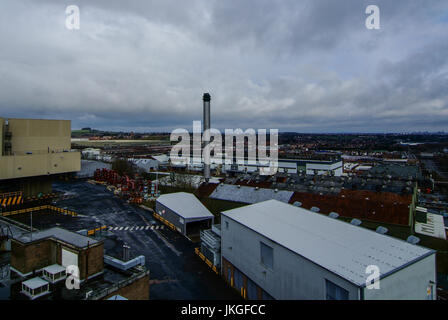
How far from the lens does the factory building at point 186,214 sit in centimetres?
2611

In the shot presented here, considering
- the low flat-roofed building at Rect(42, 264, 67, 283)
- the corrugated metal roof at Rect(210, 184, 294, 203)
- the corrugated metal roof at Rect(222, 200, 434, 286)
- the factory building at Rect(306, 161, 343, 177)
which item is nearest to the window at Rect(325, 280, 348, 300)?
the corrugated metal roof at Rect(222, 200, 434, 286)

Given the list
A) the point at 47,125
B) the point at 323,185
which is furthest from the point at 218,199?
the point at 47,125

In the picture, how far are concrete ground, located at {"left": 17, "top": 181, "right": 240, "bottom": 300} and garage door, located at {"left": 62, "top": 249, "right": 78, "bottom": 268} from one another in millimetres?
5255

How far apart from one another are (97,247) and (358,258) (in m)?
11.4

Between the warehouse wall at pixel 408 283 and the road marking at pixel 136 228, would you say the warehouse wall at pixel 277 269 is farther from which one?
the road marking at pixel 136 228

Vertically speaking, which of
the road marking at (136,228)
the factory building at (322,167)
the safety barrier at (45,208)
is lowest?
the road marking at (136,228)

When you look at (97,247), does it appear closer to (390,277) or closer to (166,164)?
(390,277)

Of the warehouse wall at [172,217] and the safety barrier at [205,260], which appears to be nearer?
the safety barrier at [205,260]

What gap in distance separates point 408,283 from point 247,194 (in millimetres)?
18913

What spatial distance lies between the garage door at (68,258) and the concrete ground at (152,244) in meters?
5.26

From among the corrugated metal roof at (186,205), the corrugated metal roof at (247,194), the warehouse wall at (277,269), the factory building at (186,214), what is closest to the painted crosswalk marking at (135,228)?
the factory building at (186,214)

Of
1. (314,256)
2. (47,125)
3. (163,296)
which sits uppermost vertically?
(47,125)

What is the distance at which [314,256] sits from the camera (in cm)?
1134

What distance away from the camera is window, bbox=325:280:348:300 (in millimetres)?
9820
